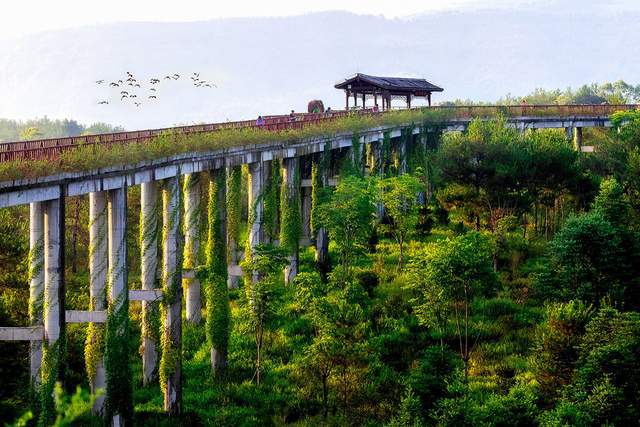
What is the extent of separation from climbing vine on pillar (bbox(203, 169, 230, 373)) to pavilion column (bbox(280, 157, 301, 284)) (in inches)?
365

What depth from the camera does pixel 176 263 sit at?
122ft

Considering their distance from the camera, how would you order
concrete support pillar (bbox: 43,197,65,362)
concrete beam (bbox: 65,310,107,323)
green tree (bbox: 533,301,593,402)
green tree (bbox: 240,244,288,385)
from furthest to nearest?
1. green tree (bbox: 240,244,288,385)
2. green tree (bbox: 533,301,593,402)
3. concrete beam (bbox: 65,310,107,323)
4. concrete support pillar (bbox: 43,197,65,362)

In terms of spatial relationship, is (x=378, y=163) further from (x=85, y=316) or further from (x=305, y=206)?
(x=85, y=316)

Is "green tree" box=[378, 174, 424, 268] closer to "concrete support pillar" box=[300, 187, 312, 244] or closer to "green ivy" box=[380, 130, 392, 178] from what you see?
"concrete support pillar" box=[300, 187, 312, 244]

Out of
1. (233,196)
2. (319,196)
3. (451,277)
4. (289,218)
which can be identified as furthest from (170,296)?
(319,196)

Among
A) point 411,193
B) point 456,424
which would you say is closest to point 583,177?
point 411,193

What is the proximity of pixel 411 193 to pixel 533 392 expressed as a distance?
2497 centimetres

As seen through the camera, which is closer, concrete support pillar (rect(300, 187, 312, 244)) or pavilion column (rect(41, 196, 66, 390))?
pavilion column (rect(41, 196, 66, 390))

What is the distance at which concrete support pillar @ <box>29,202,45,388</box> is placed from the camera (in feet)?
96.4

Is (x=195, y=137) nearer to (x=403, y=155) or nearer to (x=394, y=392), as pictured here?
(x=394, y=392)

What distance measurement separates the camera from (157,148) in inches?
1390

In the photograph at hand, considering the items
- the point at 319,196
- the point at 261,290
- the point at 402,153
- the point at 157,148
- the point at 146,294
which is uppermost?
the point at 157,148

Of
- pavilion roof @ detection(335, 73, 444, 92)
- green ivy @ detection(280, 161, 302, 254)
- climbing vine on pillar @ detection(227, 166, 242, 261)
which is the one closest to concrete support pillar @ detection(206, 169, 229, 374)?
climbing vine on pillar @ detection(227, 166, 242, 261)

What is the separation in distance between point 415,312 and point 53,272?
18783mm
